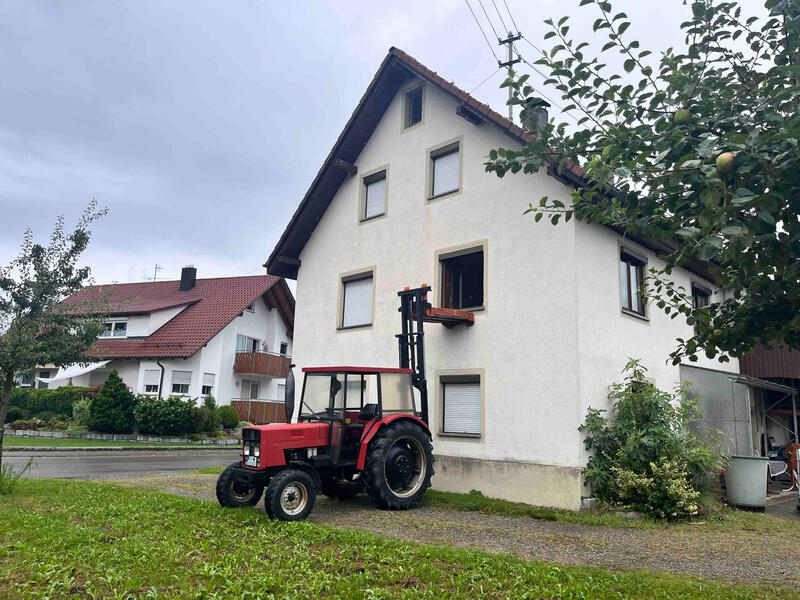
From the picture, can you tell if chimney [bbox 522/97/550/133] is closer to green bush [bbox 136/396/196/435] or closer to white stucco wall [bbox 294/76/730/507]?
white stucco wall [bbox 294/76/730/507]

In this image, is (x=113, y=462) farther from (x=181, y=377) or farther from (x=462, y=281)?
(x=181, y=377)

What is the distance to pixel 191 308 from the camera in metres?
33.1

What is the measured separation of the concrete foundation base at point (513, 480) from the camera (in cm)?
1025

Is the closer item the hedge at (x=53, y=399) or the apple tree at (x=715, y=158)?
the apple tree at (x=715, y=158)

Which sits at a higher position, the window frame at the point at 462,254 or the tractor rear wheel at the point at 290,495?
the window frame at the point at 462,254

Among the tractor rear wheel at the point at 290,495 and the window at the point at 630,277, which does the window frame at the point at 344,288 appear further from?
the tractor rear wheel at the point at 290,495

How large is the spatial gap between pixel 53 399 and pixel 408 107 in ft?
77.2

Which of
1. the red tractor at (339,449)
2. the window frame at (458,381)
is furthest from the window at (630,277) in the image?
the red tractor at (339,449)

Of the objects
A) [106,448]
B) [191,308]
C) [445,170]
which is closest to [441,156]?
[445,170]

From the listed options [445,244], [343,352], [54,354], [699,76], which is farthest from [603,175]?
[343,352]

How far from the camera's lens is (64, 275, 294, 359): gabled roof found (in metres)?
29.2

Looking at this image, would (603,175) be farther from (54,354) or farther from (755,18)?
(54,354)

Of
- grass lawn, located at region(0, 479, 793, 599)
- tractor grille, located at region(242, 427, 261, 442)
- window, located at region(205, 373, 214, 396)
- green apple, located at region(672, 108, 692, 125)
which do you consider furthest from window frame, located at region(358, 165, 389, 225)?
window, located at region(205, 373, 214, 396)

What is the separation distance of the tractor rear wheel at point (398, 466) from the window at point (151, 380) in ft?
74.4
